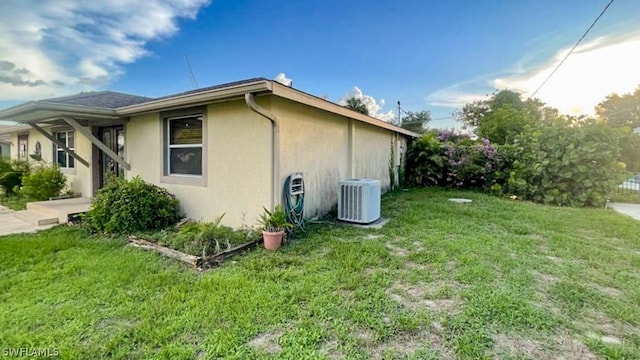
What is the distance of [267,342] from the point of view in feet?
6.56

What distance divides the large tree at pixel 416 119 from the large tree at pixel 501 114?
4597 millimetres

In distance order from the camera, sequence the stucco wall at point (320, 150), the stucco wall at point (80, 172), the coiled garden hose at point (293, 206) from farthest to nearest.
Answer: the stucco wall at point (80, 172) < the stucco wall at point (320, 150) < the coiled garden hose at point (293, 206)

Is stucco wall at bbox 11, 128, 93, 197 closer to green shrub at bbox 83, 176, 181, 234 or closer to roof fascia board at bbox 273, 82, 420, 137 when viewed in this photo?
green shrub at bbox 83, 176, 181, 234

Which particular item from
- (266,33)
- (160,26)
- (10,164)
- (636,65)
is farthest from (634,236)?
A: (10,164)

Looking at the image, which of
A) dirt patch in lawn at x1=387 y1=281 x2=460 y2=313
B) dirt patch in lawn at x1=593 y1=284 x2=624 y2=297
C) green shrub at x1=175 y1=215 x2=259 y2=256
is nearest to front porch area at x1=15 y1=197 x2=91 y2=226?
green shrub at x1=175 y1=215 x2=259 y2=256

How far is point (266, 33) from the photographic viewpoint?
930 cm

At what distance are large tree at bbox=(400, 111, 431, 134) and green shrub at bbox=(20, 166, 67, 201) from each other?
89.8ft

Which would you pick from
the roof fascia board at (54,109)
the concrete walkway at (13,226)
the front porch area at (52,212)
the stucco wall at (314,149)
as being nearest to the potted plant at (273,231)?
the stucco wall at (314,149)

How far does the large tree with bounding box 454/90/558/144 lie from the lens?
72.3ft

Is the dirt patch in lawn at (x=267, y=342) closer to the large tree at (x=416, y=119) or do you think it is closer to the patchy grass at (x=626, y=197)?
the patchy grass at (x=626, y=197)

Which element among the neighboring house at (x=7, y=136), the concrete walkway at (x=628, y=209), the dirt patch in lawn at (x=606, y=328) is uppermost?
the neighboring house at (x=7, y=136)

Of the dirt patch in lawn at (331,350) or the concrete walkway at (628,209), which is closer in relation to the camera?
the dirt patch in lawn at (331,350)

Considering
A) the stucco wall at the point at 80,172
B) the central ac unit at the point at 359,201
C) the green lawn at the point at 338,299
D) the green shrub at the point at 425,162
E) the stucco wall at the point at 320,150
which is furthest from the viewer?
the green shrub at the point at 425,162

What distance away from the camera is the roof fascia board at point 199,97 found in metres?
3.79
